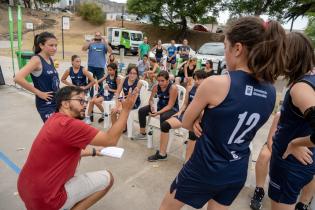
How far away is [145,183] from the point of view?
3320mm

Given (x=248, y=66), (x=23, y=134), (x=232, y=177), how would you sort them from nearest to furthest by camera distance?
(x=248, y=66)
(x=232, y=177)
(x=23, y=134)

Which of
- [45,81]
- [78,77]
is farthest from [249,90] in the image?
[78,77]

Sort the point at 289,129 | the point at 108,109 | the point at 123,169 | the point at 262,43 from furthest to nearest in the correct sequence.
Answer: the point at 108,109 < the point at 123,169 < the point at 289,129 < the point at 262,43

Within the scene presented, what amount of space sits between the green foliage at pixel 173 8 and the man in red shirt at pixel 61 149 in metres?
27.7

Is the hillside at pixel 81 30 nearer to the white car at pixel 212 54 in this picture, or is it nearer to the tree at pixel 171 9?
the tree at pixel 171 9

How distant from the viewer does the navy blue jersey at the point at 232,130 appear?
1.35 m

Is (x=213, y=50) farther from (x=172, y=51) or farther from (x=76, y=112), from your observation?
(x=76, y=112)

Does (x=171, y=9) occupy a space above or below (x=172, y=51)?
above

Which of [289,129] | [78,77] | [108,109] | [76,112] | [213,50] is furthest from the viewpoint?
[213,50]

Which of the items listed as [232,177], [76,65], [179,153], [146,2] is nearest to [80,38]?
[146,2]

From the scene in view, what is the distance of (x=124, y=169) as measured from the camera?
3.62 meters

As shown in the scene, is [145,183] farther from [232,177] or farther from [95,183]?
[232,177]

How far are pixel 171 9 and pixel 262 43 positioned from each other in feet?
95.4

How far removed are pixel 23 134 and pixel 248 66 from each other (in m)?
4.18
